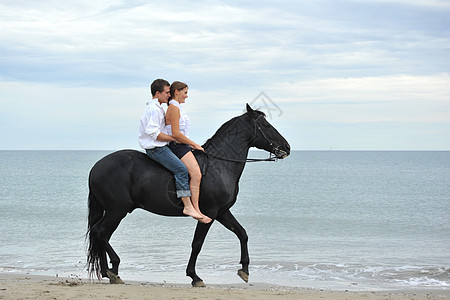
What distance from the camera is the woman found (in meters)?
7.50

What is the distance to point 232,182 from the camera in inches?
311

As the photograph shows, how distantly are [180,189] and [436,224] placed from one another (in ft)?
60.9

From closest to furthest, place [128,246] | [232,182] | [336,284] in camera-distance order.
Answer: [232,182]
[336,284]
[128,246]

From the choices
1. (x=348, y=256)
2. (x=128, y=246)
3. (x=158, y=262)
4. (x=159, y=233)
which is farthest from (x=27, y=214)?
(x=348, y=256)

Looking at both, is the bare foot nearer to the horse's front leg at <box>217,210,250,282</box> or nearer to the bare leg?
the bare leg

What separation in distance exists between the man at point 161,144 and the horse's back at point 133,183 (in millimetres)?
150

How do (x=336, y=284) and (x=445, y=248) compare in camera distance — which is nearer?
(x=336, y=284)

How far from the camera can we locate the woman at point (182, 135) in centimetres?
750

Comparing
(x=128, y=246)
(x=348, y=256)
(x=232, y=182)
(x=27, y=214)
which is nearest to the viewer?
(x=232, y=182)

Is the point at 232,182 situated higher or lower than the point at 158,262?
higher

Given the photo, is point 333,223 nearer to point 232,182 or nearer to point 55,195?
point 232,182

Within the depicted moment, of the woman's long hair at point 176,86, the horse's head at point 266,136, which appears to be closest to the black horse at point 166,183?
the horse's head at point 266,136

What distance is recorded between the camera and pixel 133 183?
7.66 m

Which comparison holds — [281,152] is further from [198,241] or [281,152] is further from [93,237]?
[93,237]
